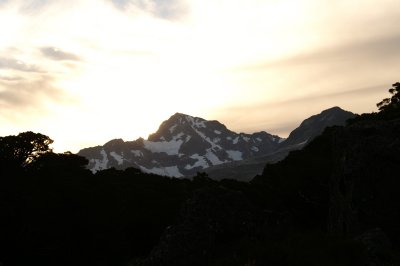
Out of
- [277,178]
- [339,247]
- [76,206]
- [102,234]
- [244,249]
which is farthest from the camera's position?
[277,178]

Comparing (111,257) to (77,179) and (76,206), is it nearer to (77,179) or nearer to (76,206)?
(76,206)

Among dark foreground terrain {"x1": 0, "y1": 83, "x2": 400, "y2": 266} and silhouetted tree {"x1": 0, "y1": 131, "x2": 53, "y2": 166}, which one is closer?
dark foreground terrain {"x1": 0, "y1": 83, "x2": 400, "y2": 266}

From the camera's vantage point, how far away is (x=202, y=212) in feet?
47.0

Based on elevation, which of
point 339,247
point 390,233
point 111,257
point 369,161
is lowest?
point 111,257

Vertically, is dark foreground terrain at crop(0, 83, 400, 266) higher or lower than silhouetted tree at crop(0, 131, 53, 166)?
lower

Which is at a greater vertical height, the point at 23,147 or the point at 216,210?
the point at 23,147

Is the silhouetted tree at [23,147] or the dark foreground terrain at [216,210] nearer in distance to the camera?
the dark foreground terrain at [216,210]

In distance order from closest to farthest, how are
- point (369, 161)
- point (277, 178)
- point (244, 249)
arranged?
point (244, 249) < point (369, 161) < point (277, 178)

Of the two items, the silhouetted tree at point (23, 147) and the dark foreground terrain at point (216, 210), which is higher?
the silhouetted tree at point (23, 147)

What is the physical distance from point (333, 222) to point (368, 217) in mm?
3272

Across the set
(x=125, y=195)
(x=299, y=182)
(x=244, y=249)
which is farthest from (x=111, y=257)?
(x=244, y=249)

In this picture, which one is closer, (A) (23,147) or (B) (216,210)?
(B) (216,210)

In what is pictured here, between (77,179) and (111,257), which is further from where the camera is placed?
(77,179)

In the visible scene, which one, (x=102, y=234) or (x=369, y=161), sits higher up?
(x=369, y=161)
